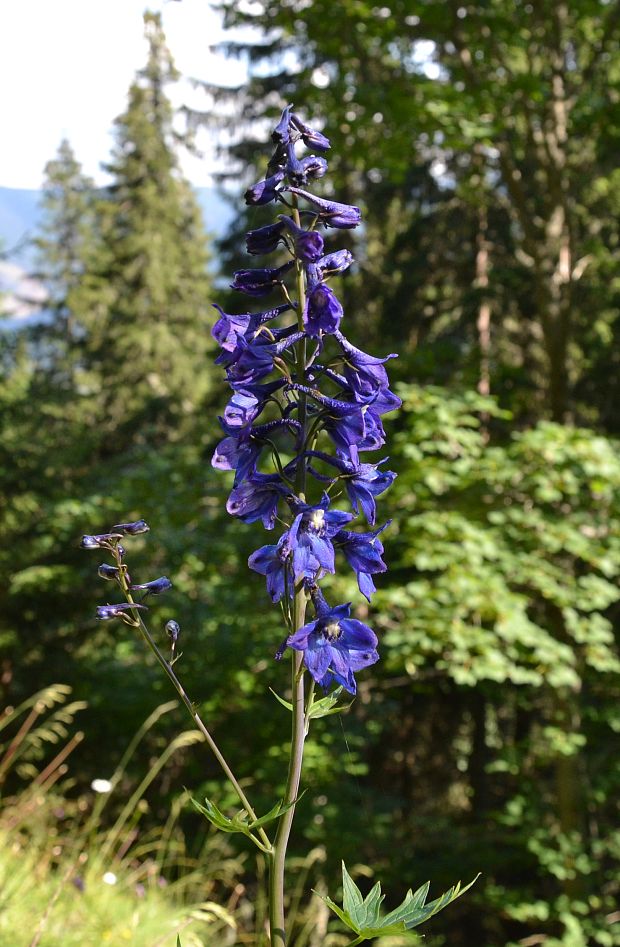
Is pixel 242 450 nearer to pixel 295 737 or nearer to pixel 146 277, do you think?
pixel 295 737

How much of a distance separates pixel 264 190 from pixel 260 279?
154 millimetres

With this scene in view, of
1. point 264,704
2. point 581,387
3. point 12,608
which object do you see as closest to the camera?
point 264,704

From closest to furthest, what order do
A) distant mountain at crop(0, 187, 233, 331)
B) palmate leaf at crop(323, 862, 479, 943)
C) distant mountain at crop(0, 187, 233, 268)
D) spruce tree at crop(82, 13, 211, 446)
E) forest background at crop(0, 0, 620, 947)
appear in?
palmate leaf at crop(323, 862, 479, 943)
distant mountain at crop(0, 187, 233, 268)
forest background at crop(0, 0, 620, 947)
distant mountain at crop(0, 187, 233, 331)
spruce tree at crop(82, 13, 211, 446)

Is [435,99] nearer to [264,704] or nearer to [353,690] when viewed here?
[264,704]

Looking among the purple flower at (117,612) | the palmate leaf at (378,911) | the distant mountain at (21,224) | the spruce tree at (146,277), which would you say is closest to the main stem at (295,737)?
the palmate leaf at (378,911)

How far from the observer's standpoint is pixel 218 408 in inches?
549

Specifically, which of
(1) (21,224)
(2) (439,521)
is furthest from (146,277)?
(2) (439,521)

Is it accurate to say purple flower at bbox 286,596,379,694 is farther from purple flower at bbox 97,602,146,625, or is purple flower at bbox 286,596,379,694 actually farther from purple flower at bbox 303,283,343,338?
purple flower at bbox 303,283,343,338

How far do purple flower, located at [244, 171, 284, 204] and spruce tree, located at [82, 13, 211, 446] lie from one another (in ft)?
60.3

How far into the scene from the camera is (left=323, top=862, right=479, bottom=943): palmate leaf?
3.99ft

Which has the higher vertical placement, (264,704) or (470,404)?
(470,404)

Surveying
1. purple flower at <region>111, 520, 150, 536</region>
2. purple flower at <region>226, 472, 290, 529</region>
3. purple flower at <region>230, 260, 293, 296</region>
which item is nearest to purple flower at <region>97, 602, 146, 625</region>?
purple flower at <region>111, 520, 150, 536</region>

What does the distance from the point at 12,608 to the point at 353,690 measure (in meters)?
9.65

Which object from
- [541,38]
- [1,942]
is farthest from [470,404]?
[1,942]
